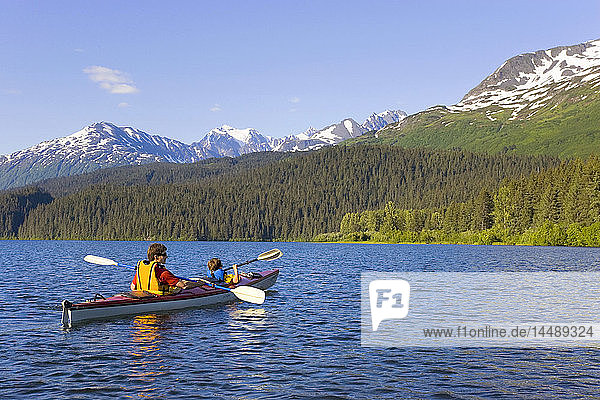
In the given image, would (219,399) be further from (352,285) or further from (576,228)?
(576,228)

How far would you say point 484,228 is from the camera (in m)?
176

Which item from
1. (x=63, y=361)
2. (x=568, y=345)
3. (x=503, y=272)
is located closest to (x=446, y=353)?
(x=568, y=345)

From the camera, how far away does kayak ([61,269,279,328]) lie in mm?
27234

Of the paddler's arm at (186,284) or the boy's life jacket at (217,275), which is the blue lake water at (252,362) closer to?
the paddler's arm at (186,284)

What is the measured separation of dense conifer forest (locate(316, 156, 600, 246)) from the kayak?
387 feet

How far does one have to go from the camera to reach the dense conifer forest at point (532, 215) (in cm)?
13912

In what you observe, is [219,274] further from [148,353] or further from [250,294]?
[148,353]

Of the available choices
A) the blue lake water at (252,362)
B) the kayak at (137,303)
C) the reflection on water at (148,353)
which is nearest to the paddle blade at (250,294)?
the blue lake water at (252,362)

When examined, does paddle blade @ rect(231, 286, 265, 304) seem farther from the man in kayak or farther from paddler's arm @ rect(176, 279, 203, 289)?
the man in kayak

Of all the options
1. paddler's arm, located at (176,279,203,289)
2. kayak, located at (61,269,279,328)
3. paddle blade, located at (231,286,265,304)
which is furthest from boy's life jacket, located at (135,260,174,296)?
paddle blade, located at (231,286,265,304)

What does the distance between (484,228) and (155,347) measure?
165378mm

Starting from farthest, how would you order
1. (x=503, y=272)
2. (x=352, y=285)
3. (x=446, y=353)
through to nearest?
(x=503, y=272) → (x=352, y=285) → (x=446, y=353)

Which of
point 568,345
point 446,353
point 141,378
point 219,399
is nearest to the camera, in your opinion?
point 219,399

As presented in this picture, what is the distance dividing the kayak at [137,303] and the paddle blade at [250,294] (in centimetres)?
186
